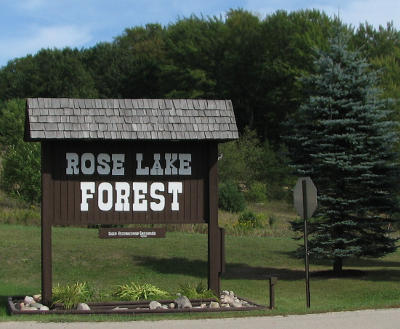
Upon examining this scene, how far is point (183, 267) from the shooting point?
980 inches

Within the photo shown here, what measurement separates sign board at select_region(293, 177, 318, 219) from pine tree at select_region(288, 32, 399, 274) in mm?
6711

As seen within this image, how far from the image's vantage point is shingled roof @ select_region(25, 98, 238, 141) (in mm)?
15516

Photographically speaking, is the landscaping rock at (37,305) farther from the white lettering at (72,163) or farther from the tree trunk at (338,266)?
the tree trunk at (338,266)

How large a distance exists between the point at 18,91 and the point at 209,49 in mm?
21096

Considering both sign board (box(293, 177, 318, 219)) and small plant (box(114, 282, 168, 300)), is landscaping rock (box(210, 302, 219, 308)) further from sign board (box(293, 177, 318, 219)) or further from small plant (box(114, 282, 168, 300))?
sign board (box(293, 177, 318, 219))

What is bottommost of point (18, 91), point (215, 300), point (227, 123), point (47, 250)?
point (215, 300)

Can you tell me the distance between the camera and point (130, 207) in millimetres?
16203

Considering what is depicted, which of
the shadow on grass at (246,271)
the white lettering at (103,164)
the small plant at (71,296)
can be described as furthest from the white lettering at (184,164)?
the shadow on grass at (246,271)

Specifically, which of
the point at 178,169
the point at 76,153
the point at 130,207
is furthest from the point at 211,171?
the point at 76,153

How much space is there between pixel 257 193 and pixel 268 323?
1455 inches

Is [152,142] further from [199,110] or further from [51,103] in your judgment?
[51,103]

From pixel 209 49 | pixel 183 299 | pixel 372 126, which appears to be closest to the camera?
pixel 183 299

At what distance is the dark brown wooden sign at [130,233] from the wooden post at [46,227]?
3.82 feet

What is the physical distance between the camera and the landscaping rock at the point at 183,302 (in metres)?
15.4
